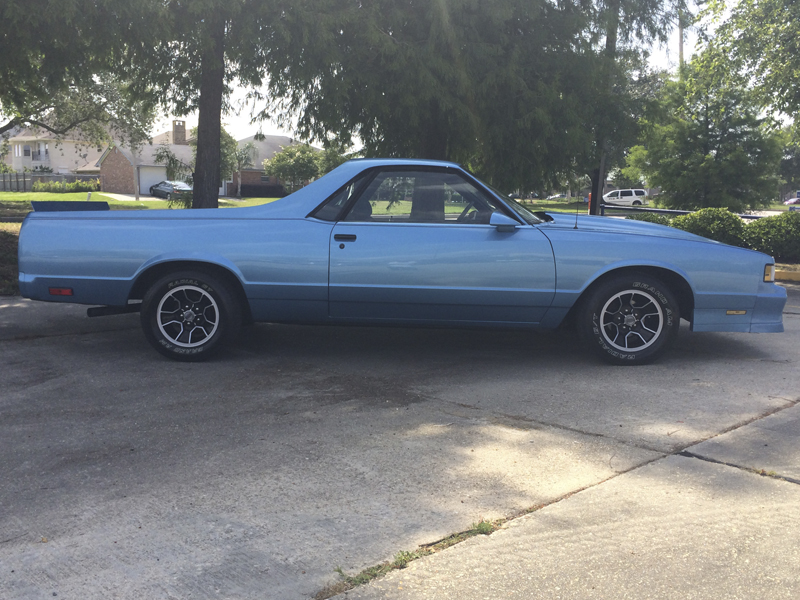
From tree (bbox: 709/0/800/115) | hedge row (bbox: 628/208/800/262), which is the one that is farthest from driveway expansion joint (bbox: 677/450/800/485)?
tree (bbox: 709/0/800/115)

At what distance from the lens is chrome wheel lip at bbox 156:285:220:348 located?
6.04 m

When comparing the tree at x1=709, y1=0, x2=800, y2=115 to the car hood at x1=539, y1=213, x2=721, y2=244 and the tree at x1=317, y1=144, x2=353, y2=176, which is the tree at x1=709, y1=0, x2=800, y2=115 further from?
the car hood at x1=539, y1=213, x2=721, y2=244

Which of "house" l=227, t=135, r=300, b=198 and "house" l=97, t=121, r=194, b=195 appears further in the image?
"house" l=227, t=135, r=300, b=198

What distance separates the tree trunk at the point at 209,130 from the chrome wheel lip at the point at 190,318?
619 centimetres

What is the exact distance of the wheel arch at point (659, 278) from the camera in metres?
5.97

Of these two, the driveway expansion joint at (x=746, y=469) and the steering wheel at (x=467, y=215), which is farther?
the steering wheel at (x=467, y=215)

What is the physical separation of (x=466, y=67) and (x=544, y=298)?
6.94 meters

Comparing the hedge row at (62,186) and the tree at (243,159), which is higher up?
the tree at (243,159)

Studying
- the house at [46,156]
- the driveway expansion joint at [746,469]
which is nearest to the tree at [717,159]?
the driveway expansion joint at [746,469]

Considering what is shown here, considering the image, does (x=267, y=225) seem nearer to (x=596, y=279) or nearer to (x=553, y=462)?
(x=596, y=279)

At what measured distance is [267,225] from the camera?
5992 mm

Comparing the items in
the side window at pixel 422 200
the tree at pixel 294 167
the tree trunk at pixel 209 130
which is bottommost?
the side window at pixel 422 200

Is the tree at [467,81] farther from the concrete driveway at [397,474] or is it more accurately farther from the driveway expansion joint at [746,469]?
the driveway expansion joint at [746,469]

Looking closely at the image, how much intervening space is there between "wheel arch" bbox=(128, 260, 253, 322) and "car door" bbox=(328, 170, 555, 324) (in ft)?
2.41
